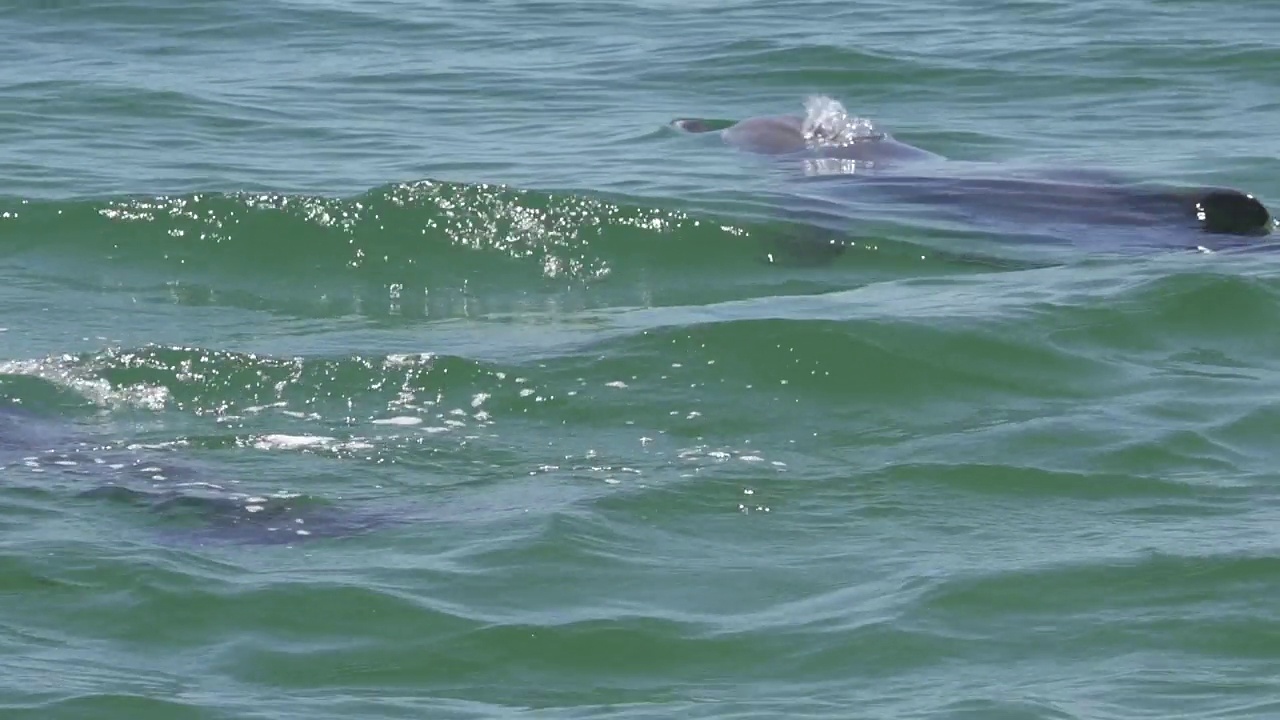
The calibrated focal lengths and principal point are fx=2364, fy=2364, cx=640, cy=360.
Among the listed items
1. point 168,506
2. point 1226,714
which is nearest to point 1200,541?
point 1226,714

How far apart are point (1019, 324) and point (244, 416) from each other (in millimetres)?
3061

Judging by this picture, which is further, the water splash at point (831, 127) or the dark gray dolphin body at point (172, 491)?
the water splash at point (831, 127)

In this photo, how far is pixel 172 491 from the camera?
7.21 metres

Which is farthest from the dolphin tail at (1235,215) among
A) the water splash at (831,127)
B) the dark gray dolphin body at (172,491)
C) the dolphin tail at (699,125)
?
the dark gray dolphin body at (172,491)

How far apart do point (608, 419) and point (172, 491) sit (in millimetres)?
1662

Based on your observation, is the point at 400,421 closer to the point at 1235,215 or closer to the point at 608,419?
the point at 608,419

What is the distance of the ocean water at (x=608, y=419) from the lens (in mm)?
5973

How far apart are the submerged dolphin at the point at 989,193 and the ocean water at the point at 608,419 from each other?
176 mm

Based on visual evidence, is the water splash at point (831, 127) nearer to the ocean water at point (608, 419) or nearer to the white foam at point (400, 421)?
the ocean water at point (608, 419)

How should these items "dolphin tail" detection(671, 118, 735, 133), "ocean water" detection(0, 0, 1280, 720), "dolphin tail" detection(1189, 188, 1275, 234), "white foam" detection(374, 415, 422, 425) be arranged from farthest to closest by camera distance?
"dolphin tail" detection(671, 118, 735, 133) < "dolphin tail" detection(1189, 188, 1275, 234) < "white foam" detection(374, 415, 422, 425) < "ocean water" detection(0, 0, 1280, 720)

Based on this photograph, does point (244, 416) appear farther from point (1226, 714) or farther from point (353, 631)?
point (1226, 714)

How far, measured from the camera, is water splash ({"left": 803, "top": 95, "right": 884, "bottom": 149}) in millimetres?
12805

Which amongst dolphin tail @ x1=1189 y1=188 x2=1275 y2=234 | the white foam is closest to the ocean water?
the white foam

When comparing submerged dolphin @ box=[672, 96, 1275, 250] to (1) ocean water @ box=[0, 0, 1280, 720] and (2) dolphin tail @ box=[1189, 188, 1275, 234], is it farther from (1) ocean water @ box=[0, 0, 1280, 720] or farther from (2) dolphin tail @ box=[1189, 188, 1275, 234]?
(1) ocean water @ box=[0, 0, 1280, 720]
